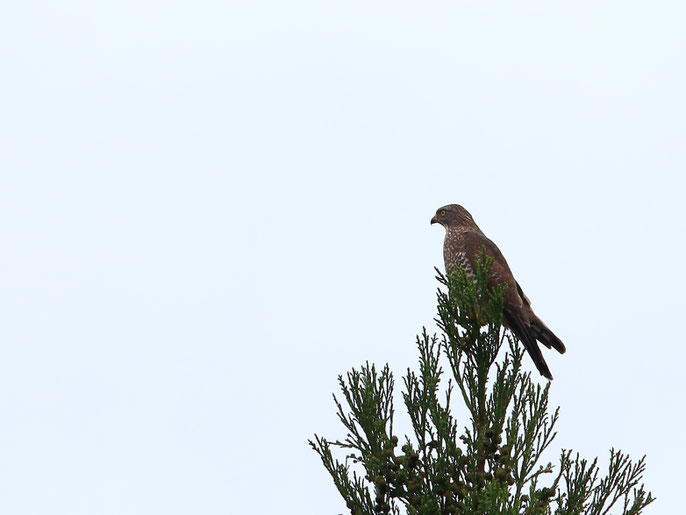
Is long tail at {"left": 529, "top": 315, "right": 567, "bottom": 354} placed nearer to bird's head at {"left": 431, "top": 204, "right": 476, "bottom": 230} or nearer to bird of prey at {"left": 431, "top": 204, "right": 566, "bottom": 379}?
bird of prey at {"left": 431, "top": 204, "right": 566, "bottom": 379}

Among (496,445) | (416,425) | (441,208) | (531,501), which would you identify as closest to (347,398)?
(416,425)

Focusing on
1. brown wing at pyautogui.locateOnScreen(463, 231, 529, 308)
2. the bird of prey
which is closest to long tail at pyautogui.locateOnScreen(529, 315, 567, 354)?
the bird of prey

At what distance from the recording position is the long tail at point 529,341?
7.27 meters

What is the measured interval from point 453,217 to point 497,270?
54.9 inches

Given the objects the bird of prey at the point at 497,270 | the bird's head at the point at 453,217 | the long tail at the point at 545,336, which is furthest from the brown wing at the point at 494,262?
the bird's head at the point at 453,217

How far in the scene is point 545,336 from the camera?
312 inches

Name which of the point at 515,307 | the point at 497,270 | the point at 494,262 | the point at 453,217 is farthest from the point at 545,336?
the point at 453,217

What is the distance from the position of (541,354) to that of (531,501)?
2468 mm

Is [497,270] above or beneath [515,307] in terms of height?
above

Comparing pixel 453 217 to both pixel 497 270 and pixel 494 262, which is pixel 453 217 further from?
pixel 497 270

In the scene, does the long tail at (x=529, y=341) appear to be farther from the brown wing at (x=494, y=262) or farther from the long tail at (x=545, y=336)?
the brown wing at (x=494, y=262)

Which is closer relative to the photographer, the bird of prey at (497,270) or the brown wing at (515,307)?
the brown wing at (515,307)

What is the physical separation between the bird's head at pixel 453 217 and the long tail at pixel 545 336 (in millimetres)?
2002

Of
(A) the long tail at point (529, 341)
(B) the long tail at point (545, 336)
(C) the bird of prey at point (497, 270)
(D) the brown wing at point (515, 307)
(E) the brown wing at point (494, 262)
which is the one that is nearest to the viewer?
(A) the long tail at point (529, 341)
